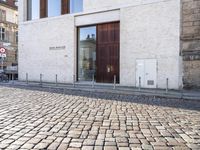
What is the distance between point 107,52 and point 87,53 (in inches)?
98.7

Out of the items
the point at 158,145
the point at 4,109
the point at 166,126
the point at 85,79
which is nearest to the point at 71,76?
the point at 85,79

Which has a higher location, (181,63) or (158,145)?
(181,63)

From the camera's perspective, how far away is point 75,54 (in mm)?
26812

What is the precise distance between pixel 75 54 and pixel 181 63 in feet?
33.8

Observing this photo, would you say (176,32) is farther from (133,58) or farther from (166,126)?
(166,126)

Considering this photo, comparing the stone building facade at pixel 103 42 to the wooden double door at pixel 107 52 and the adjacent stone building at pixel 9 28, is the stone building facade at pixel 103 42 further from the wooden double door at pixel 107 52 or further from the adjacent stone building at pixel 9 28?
the adjacent stone building at pixel 9 28

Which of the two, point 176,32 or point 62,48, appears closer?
point 176,32

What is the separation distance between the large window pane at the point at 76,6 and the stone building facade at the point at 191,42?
33.4 feet

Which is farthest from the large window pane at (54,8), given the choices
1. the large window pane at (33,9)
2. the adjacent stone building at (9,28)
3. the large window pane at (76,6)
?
the adjacent stone building at (9,28)

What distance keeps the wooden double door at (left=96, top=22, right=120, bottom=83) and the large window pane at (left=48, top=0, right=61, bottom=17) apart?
219 inches

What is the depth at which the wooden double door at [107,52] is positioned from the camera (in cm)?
2434

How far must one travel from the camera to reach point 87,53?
87.1 feet

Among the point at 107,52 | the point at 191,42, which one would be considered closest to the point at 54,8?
the point at 107,52

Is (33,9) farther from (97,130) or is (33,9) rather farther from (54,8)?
(97,130)
